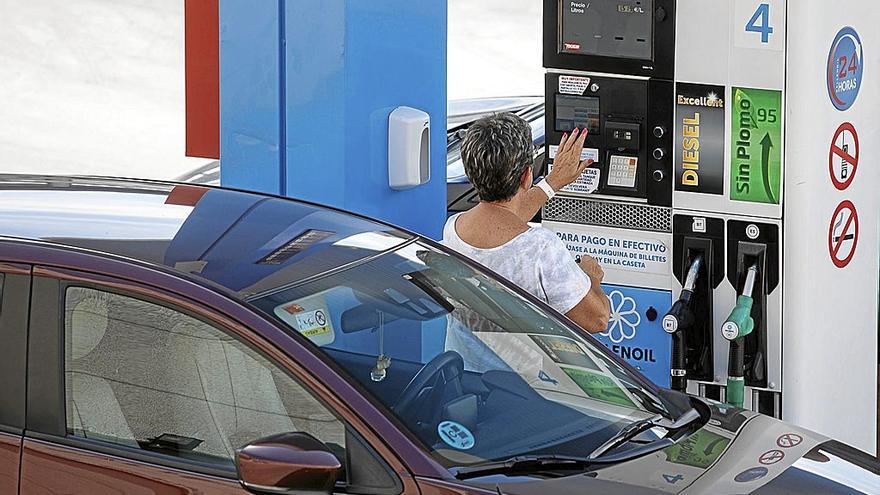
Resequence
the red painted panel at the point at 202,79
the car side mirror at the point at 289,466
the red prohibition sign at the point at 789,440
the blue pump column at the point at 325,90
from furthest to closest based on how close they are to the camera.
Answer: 1. the red painted panel at the point at 202,79
2. the blue pump column at the point at 325,90
3. the red prohibition sign at the point at 789,440
4. the car side mirror at the point at 289,466

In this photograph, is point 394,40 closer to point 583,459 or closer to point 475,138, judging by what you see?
point 475,138

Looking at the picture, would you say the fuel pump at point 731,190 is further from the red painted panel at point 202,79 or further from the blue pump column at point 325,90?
the red painted panel at point 202,79

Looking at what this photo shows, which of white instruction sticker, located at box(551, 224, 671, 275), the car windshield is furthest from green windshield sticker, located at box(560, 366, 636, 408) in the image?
white instruction sticker, located at box(551, 224, 671, 275)

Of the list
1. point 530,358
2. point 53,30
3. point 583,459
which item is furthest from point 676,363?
point 53,30

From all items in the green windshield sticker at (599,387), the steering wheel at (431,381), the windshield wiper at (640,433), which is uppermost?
the steering wheel at (431,381)

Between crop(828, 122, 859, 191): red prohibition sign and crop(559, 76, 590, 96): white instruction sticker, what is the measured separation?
106 cm

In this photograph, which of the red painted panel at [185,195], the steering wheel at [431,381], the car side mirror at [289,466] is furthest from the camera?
the red painted panel at [185,195]

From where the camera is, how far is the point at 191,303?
2312 mm

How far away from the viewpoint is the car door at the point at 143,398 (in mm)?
2264

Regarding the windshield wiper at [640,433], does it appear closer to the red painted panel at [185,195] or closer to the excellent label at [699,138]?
the red painted panel at [185,195]

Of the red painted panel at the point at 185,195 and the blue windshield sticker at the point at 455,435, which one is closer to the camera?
the blue windshield sticker at the point at 455,435

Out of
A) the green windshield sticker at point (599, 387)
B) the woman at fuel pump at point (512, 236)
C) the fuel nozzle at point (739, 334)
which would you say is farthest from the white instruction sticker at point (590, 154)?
the green windshield sticker at point (599, 387)

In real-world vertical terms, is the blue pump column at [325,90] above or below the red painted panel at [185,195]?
above

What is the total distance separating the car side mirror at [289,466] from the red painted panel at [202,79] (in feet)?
9.34
